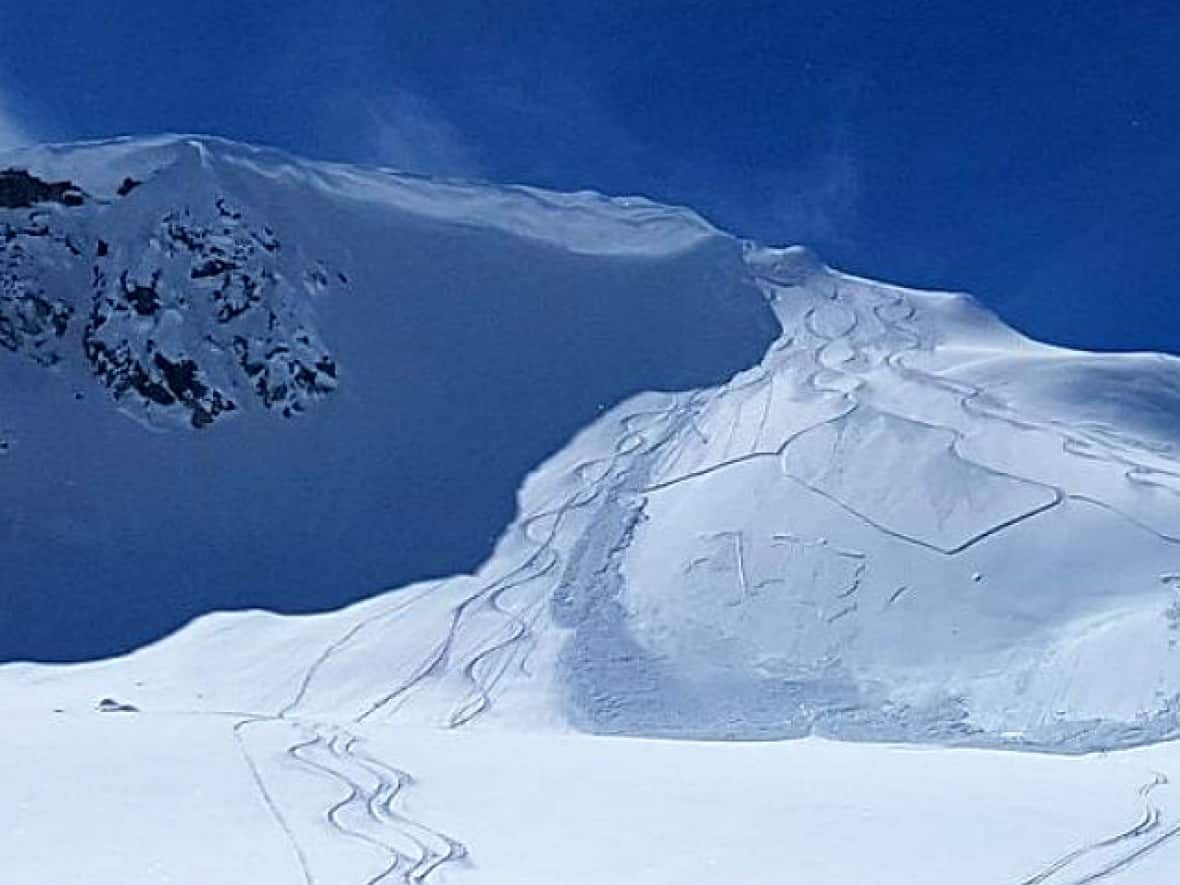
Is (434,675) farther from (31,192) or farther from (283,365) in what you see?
(31,192)

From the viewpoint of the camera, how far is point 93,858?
27.3 feet

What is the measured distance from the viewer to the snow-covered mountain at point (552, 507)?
12312 millimetres

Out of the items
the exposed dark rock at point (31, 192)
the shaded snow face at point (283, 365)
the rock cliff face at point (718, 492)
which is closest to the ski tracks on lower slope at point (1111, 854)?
the rock cliff face at point (718, 492)

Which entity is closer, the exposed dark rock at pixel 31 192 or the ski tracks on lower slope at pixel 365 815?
the ski tracks on lower slope at pixel 365 815

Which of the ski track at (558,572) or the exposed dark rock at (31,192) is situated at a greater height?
the exposed dark rock at (31,192)

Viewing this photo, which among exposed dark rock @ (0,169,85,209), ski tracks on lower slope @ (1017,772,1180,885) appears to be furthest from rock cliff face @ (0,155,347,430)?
ski tracks on lower slope @ (1017,772,1180,885)

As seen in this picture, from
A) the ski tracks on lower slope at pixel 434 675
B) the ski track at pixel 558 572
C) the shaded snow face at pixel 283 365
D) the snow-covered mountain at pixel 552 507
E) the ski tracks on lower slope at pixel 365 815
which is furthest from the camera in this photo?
the shaded snow face at pixel 283 365

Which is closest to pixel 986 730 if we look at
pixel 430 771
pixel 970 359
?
pixel 430 771

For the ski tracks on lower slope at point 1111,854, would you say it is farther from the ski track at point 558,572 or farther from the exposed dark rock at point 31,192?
the exposed dark rock at point 31,192

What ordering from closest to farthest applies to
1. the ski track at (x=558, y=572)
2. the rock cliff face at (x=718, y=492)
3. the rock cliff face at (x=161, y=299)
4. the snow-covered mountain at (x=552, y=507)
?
the ski track at (x=558, y=572) → the snow-covered mountain at (x=552, y=507) → the rock cliff face at (x=718, y=492) → the rock cliff face at (x=161, y=299)

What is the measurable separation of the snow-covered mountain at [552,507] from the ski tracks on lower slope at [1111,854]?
3 centimetres

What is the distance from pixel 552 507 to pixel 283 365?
28.6 ft

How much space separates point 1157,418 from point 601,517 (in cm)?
710

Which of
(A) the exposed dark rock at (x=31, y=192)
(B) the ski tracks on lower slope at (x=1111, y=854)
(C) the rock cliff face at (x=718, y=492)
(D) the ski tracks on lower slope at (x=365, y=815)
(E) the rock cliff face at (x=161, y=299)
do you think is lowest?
(B) the ski tracks on lower slope at (x=1111, y=854)
